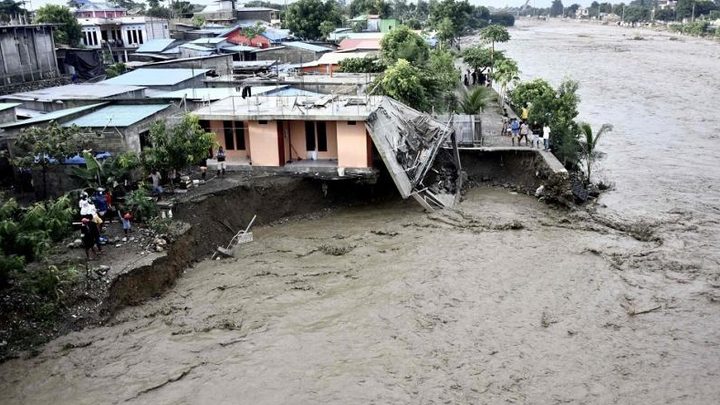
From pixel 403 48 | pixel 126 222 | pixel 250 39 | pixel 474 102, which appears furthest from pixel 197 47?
pixel 126 222

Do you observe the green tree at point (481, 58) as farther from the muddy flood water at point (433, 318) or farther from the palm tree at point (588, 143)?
the muddy flood water at point (433, 318)

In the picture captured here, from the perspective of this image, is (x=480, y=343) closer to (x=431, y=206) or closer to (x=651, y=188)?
(x=431, y=206)

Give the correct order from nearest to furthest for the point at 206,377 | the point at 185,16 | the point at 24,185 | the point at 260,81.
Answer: the point at 206,377 < the point at 24,185 < the point at 260,81 < the point at 185,16

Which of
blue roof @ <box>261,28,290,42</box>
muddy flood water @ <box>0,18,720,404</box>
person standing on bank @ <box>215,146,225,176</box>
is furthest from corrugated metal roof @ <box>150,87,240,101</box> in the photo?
blue roof @ <box>261,28,290,42</box>

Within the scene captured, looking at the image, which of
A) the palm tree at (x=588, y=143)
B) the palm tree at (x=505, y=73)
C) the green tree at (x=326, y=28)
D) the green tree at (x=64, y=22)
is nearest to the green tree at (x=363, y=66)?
the palm tree at (x=505, y=73)

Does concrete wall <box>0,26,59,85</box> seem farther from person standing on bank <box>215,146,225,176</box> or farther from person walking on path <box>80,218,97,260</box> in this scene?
person walking on path <box>80,218,97,260</box>

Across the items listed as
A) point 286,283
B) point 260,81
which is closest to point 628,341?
point 286,283

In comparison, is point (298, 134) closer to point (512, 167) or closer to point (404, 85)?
point (404, 85)
